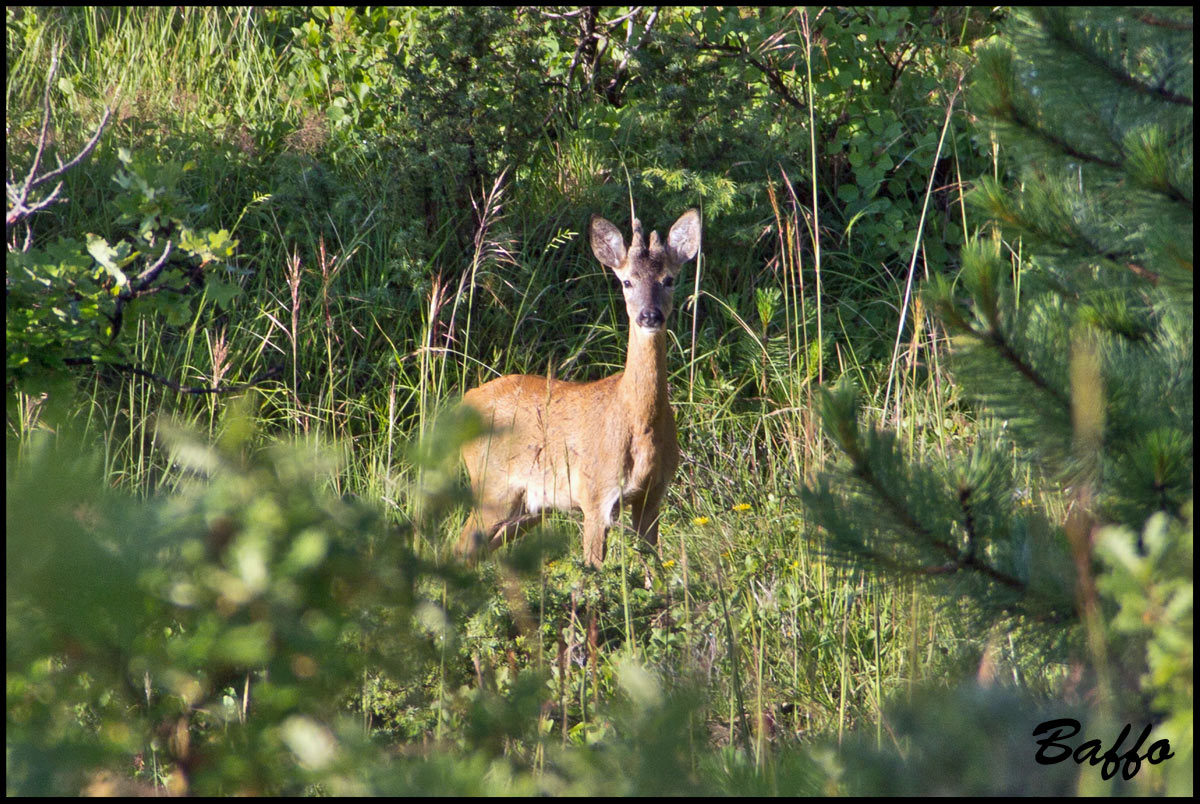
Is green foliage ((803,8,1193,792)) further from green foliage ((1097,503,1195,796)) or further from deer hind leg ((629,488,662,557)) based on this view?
deer hind leg ((629,488,662,557))

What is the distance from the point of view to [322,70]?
23.2 feet

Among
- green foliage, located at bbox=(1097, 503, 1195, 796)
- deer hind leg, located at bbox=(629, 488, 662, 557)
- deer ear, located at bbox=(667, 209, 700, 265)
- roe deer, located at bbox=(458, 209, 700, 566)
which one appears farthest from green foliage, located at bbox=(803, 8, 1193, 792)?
deer ear, located at bbox=(667, 209, 700, 265)

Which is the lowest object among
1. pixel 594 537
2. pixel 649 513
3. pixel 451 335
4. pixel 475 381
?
pixel 594 537

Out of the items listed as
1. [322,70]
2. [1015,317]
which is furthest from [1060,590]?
[322,70]

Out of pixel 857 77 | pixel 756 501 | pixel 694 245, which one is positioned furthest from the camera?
pixel 857 77

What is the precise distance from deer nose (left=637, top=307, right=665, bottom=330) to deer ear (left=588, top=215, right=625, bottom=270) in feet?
1.58

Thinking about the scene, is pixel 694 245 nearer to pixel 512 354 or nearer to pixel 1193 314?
pixel 512 354

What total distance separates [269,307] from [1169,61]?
463 centimetres

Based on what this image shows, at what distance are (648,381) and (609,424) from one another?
301mm

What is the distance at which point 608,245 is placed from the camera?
5145mm

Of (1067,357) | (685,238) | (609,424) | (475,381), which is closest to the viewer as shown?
(1067,357)

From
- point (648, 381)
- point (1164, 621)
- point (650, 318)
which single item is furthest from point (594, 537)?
point (1164, 621)

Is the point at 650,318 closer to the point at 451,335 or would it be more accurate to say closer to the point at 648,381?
the point at 648,381

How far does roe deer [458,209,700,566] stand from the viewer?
Result: 4719 mm
